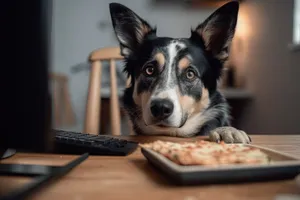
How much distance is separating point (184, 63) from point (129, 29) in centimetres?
30

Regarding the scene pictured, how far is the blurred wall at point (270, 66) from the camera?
221 centimetres

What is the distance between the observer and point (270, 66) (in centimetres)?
257

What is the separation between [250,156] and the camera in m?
0.47

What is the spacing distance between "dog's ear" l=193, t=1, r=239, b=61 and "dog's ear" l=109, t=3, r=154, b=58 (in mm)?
220

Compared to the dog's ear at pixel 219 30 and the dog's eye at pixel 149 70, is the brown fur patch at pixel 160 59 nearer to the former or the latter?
the dog's eye at pixel 149 70

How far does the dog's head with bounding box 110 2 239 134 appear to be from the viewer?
3.69 ft

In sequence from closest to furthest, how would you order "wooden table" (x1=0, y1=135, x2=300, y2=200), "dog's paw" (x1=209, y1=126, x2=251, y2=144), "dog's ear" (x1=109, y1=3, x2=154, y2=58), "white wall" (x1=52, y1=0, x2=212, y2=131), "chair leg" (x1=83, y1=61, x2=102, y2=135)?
"wooden table" (x1=0, y1=135, x2=300, y2=200) < "dog's paw" (x1=209, y1=126, x2=251, y2=144) < "dog's ear" (x1=109, y1=3, x2=154, y2=58) < "chair leg" (x1=83, y1=61, x2=102, y2=135) < "white wall" (x1=52, y1=0, x2=212, y2=131)

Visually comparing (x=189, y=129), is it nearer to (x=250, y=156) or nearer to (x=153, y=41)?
(x=153, y=41)

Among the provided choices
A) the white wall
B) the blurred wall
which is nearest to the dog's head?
the blurred wall

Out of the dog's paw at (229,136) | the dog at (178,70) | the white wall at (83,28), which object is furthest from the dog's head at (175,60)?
the white wall at (83,28)

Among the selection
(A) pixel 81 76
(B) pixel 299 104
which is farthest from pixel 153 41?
(A) pixel 81 76

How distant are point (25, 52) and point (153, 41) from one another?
972 mm

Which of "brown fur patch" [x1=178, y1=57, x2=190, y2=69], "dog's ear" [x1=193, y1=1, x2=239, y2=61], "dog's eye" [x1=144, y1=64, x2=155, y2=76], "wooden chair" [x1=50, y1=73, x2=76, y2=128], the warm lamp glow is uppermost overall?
the warm lamp glow

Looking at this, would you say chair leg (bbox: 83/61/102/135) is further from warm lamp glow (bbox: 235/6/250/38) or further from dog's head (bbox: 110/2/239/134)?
warm lamp glow (bbox: 235/6/250/38)
